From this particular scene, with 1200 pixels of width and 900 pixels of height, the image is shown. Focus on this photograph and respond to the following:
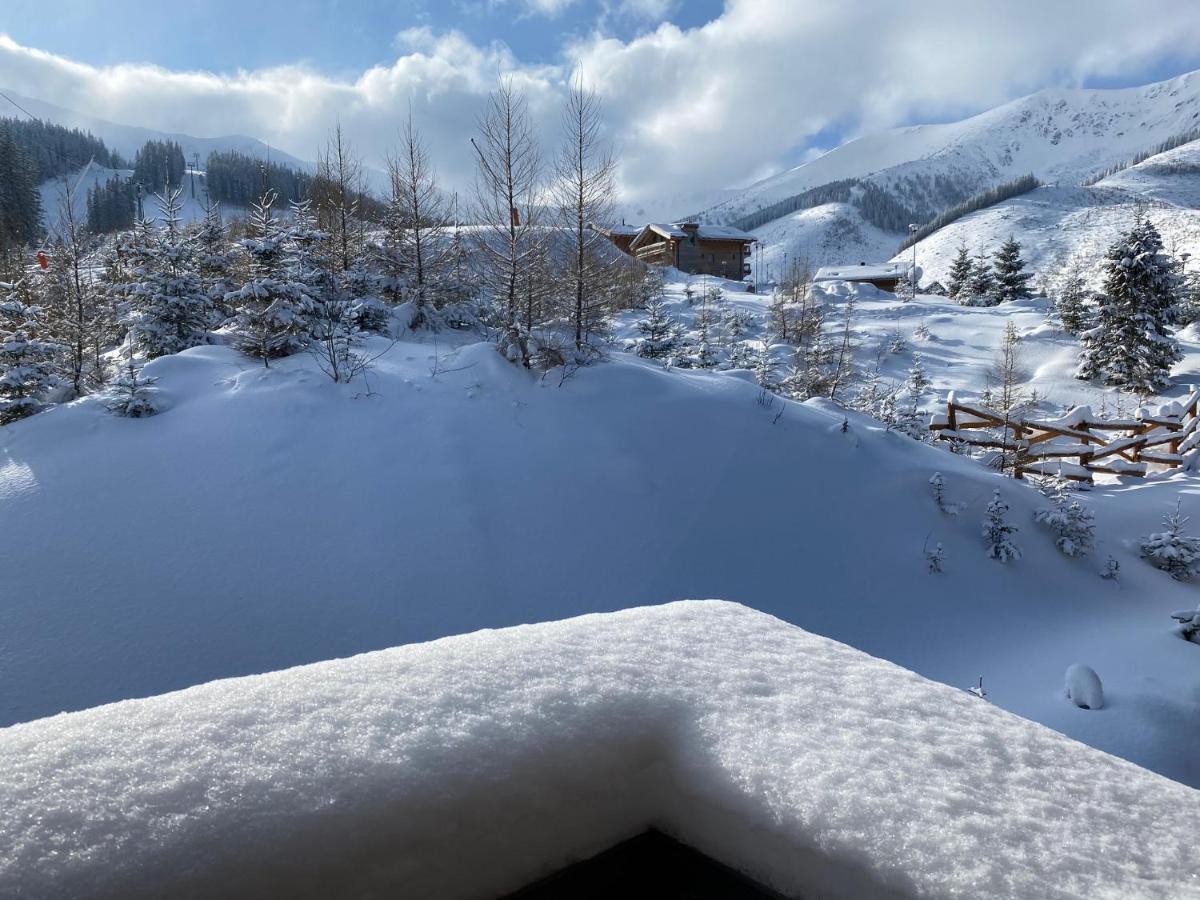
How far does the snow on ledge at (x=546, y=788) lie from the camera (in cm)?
104

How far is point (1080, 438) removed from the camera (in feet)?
49.4

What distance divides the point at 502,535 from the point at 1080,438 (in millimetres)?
14253

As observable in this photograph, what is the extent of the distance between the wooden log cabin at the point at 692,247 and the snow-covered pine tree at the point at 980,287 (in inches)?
561

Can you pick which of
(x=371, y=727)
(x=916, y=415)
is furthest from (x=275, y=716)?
(x=916, y=415)

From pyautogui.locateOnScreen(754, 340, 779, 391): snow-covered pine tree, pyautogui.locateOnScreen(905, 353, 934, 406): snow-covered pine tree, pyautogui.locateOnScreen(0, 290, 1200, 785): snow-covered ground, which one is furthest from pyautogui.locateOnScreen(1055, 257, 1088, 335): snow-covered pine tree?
pyautogui.locateOnScreen(0, 290, 1200, 785): snow-covered ground

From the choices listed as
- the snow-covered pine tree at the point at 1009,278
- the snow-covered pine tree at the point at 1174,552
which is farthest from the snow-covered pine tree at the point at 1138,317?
the snow-covered pine tree at the point at 1174,552

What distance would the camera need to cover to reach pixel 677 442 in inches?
381

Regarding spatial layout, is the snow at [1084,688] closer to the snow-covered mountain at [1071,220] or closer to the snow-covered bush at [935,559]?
the snow-covered bush at [935,559]

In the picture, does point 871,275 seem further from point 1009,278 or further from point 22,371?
point 22,371

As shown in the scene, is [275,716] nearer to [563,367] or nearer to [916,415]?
[563,367]

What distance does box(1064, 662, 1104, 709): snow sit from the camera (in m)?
6.59

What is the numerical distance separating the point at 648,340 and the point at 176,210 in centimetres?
1297

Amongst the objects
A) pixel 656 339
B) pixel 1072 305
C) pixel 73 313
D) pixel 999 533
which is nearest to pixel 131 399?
pixel 73 313

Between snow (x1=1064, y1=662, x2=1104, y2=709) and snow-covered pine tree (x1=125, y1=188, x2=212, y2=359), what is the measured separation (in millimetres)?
15007
